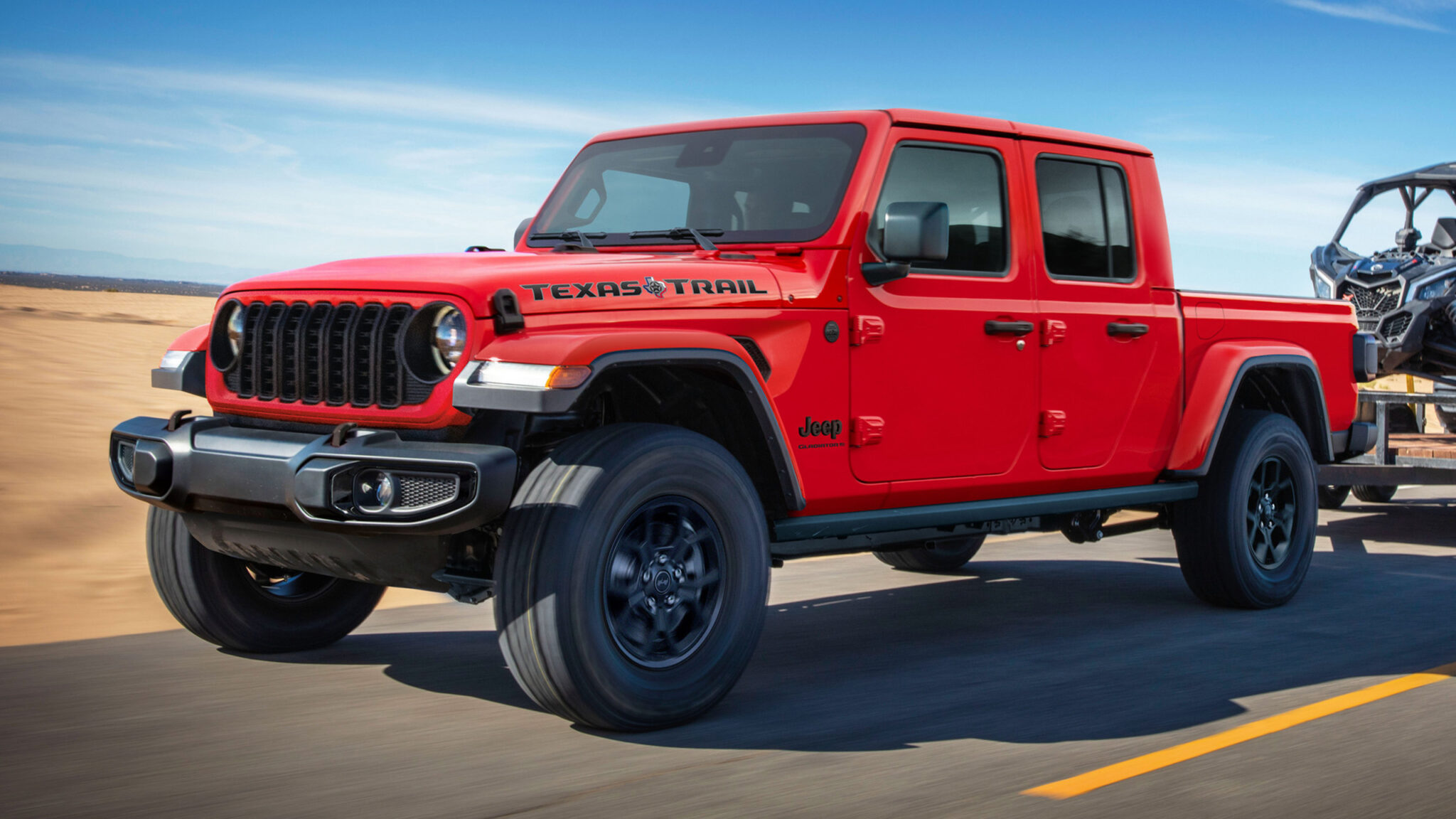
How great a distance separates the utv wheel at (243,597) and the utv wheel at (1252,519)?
158 inches

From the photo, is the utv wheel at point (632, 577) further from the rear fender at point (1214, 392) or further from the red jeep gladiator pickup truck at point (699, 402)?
the rear fender at point (1214, 392)

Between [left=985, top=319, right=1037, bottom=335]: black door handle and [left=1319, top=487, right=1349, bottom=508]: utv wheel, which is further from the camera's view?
[left=1319, top=487, right=1349, bottom=508]: utv wheel

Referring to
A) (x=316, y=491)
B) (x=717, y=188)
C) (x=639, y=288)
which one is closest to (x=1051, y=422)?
(x=717, y=188)

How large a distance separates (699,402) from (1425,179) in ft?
34.0

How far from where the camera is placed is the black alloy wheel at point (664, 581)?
14.3ft

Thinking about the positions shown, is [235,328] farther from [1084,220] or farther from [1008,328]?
[1084,220]

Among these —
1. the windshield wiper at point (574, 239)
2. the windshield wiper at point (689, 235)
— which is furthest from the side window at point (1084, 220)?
the windshield wiper at point (574, 239)

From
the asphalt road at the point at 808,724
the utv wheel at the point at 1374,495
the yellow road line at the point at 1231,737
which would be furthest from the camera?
the utv wheel at the point at 1374,495

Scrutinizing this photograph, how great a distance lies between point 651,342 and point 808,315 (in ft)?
2.72

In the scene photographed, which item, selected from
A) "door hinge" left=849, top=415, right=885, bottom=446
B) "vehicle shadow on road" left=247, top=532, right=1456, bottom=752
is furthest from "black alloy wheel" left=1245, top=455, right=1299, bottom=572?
"door hinge" left=849, top=415, right=885, bottom=446

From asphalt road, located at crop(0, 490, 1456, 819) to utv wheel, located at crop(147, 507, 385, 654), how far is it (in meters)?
0.11

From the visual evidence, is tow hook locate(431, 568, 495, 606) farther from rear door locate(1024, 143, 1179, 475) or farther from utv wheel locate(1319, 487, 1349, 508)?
utv wheel locate(1319, 487, 1349, 508)

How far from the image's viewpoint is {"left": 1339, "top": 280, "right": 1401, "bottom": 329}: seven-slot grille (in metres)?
11.7

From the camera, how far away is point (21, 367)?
16719 mm
